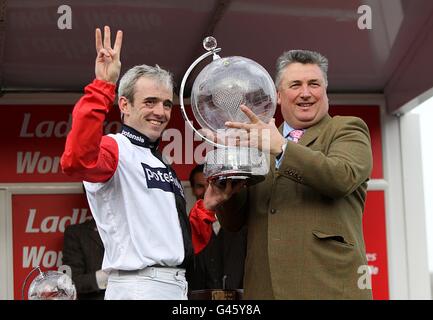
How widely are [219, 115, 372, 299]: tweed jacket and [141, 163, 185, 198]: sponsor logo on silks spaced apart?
0.36 m

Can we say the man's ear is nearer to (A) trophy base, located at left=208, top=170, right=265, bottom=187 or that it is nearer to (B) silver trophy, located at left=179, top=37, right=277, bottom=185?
(B) silver trophy, located at left=179, top=37, right=277, bottom=185

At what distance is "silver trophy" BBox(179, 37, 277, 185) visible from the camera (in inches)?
149

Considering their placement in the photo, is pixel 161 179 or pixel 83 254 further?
pixel 83 254

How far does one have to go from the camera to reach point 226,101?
155 inches

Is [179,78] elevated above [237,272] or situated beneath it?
elevated above

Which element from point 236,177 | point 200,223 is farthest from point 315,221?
point 200,223

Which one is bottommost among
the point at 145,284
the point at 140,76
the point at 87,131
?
the point at 145,284

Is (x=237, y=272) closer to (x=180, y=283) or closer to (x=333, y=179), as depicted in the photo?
(x=180, y=283)

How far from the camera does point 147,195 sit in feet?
13.0

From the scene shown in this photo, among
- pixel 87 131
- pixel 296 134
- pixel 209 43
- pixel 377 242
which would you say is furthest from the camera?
pixel 377 242

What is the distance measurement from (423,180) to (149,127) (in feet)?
10.5

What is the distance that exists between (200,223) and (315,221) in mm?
709

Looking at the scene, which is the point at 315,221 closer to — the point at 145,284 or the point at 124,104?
the point at 145,284
